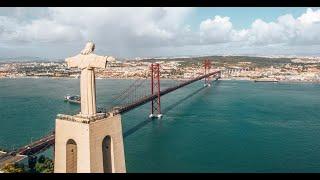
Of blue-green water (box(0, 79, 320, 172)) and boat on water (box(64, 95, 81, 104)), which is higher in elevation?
boat on water (box(64, 95, 81, 104))

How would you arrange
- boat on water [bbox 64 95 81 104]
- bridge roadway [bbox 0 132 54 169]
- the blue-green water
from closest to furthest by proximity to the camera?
bridge roadway [bbox 0 132 54 169], the blue-green water, boat on water [bbox 64 95 81 104]

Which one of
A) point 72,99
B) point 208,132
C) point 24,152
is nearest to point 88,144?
point 24,152

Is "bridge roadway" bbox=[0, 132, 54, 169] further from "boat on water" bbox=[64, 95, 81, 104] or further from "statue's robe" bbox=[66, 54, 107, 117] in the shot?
"boat on water" bbox=[64, 95, 81, 104]

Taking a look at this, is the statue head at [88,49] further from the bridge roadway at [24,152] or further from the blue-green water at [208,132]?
the blue-green water at [208,132]

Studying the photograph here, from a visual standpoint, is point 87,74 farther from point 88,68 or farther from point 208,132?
point 208,132

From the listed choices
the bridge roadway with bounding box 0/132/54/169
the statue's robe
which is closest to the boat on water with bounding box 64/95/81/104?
the bridge roadway with bounding box 0/132/54/169

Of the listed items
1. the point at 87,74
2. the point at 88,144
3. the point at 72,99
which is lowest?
the point at 72,99
